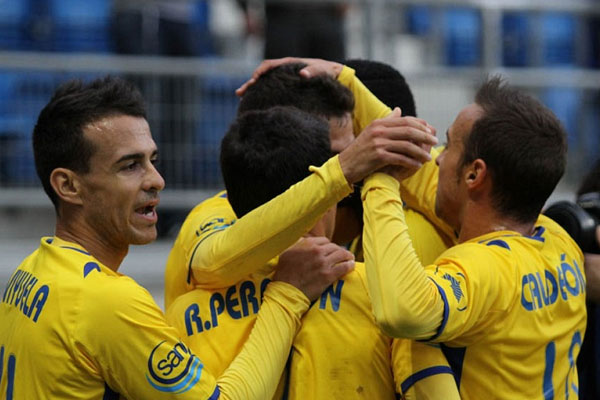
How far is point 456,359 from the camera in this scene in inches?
108

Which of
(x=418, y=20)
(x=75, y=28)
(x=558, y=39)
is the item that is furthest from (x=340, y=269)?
(x=558, y=39)

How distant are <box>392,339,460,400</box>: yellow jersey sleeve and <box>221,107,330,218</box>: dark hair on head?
22.0 inches

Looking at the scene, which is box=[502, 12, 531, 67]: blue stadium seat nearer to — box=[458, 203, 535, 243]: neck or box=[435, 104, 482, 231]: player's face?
box=[435, 104, 482, 231]: player's face

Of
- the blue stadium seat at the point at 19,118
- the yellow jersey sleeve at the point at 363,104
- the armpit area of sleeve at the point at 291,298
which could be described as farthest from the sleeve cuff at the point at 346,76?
the blue stadium seat at the point at 19,118

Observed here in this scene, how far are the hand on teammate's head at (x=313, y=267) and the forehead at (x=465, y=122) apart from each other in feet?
1.75

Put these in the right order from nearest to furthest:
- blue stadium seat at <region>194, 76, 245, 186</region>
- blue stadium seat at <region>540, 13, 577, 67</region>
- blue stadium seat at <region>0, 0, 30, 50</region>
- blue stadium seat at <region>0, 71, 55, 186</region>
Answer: blue stadium seat at <region>0, 71, 55, 186</region>
blue stadium seat at <region>194, 76, 245, 186</region>
blue stadium seat at <region>0, 0, 30, 50</region>
blue stadium seat at <region>540, 13, 577, 67</region>

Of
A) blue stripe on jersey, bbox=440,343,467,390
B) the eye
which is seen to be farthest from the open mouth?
blue stripe on jersey, bbox=440,343,467,390

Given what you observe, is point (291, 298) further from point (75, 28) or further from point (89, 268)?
point (75, 28)

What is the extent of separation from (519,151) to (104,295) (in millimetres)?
1230

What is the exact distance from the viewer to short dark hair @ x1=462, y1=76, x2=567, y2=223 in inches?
112

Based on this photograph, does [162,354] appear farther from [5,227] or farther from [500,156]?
[5,227]

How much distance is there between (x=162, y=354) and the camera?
Result: 8.52 feet

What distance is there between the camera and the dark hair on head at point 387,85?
363 centimetres

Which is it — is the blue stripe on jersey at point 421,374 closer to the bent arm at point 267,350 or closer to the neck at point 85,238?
the bent arm at point 267,350
